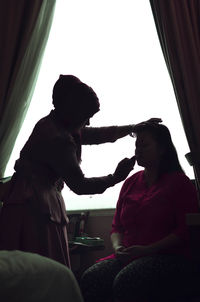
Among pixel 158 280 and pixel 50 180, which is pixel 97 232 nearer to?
pixel 50 180

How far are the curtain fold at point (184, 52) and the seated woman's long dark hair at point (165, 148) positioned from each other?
12 cm

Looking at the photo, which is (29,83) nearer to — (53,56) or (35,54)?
(35,54)

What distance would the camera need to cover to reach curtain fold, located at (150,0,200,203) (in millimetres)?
1915

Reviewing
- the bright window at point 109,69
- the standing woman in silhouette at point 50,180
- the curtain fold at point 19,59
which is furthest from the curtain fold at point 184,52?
the curtain fold at point 19,59

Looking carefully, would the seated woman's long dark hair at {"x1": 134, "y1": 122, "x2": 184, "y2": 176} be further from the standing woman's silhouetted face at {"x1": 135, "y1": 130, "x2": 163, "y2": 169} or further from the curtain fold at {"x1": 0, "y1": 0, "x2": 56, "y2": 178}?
the curtain fold at {"x1": 0, "y1": 0, "x2": 56, "y2": 178}

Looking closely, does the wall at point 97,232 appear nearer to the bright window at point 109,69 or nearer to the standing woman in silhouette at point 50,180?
the bright window at point 109,69

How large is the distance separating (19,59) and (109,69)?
60 cm

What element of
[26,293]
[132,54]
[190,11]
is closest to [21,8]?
[132,54]

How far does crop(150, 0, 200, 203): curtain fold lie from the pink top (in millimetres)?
219

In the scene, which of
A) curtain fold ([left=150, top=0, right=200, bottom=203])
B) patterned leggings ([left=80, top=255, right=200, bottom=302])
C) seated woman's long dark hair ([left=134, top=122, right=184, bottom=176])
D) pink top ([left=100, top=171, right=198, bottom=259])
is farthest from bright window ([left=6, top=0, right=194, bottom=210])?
patterned leggings ([left=80, top=255, right=200, bottom=302])

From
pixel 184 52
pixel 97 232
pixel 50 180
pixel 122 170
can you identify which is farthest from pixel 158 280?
pixel 184 52

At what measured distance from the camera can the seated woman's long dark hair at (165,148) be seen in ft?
6.00

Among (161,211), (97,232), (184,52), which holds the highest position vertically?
(184,52)

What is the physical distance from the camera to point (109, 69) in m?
2.47
